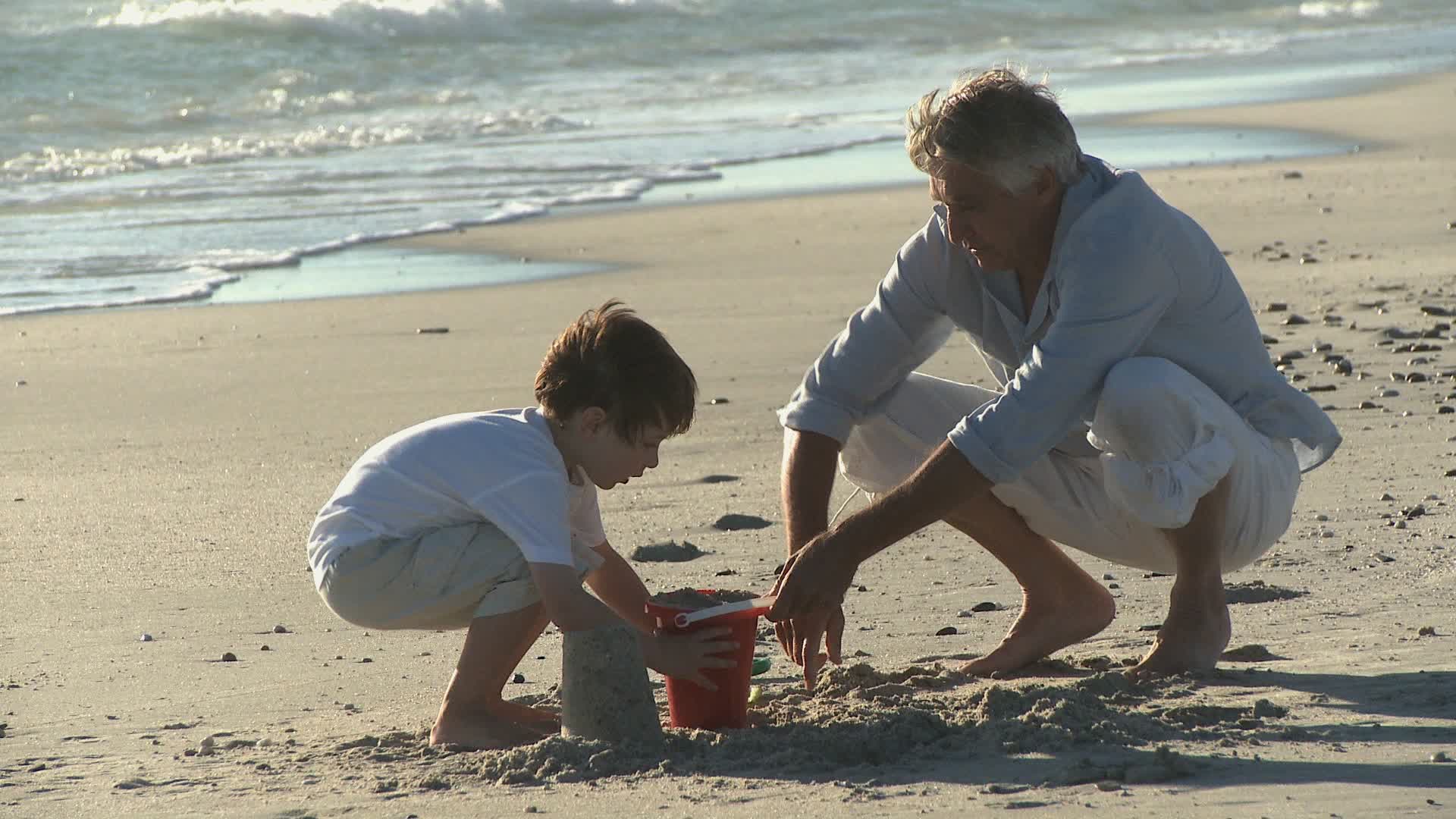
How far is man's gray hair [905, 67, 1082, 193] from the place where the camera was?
321 cm

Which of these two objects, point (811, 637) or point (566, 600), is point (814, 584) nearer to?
point (811, 637)

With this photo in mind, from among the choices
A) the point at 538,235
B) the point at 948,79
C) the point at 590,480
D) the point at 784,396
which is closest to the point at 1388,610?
the point at 590,480

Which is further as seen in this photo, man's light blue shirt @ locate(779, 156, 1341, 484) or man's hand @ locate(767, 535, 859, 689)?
man's light blue shirt @ locate(779, 156, 1341, 484)

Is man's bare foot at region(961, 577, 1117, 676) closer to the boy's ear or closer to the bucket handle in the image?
the bucket handle

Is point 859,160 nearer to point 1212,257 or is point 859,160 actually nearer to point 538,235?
point 538,235

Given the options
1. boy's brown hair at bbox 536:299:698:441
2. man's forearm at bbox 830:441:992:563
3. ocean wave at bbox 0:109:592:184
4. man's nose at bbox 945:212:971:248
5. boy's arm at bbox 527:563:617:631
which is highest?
ocean wave at bbox 0:109:592:184

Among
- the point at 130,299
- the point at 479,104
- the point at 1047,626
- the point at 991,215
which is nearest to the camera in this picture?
the point at 991,215

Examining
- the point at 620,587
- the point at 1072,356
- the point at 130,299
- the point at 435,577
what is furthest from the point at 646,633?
the point at 130,299

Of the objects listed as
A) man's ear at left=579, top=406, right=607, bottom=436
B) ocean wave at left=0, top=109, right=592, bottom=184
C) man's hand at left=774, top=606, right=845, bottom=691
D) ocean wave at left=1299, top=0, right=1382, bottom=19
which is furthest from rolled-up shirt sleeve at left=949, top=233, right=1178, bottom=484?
ocean wave at left=1299, top=0, right=1382, bottom=19

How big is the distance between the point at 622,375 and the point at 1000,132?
806 mm

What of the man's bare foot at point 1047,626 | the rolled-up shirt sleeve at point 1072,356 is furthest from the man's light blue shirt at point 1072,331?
the man's bare foot at point 1047,626

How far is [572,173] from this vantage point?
13664mm

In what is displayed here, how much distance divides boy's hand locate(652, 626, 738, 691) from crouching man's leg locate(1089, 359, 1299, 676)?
2.66 feet

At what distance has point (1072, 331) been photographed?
3219 mm
